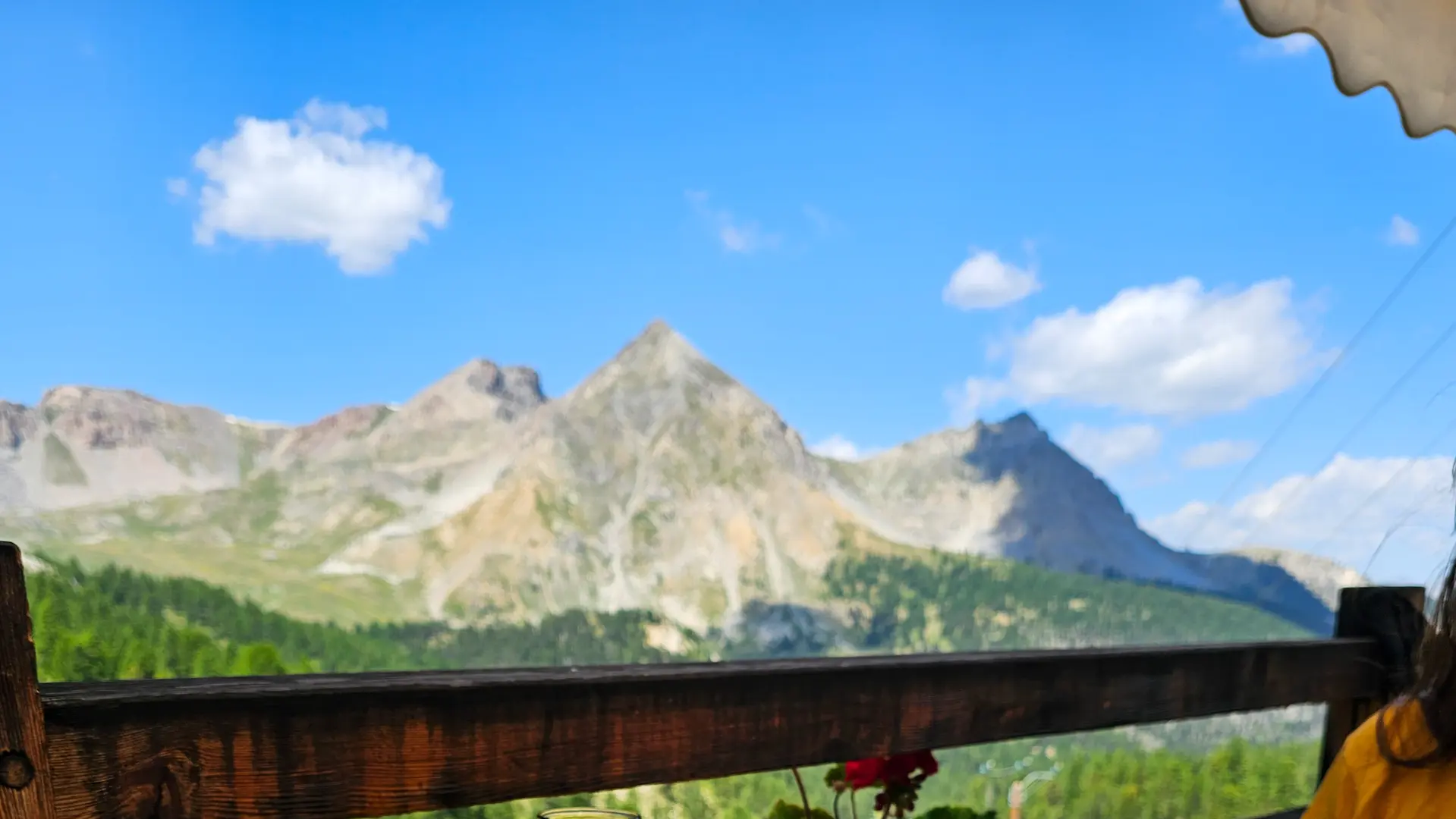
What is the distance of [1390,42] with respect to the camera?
4.70 feet

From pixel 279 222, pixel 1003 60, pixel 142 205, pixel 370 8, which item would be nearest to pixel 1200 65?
pixel 1003 60

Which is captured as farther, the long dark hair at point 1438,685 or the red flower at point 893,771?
the red flower at point 893,771

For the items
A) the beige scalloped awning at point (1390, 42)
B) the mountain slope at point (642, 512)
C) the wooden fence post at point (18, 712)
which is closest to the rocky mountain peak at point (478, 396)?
the mountain slope at point (642, 512)

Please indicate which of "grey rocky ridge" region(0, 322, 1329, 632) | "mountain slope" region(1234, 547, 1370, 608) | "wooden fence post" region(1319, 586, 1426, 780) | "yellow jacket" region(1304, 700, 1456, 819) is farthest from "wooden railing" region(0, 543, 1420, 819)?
"mountain slope" region(1234, 547, 1370, 608)

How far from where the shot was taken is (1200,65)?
36.4 ft

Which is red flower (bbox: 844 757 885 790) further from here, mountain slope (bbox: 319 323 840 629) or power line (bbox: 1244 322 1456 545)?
mountain slope (bbox: 319 323 840 629)

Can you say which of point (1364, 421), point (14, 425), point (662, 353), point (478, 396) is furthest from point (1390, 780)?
point (662, 353)

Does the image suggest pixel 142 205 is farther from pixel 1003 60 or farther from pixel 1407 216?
pixel 1407 216

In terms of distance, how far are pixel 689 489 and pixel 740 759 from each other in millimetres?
4856

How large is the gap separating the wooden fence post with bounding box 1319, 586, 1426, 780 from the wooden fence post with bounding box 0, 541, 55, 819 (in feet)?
5.51

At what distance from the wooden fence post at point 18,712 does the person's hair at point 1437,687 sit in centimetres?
92

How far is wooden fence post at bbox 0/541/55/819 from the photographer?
56cm

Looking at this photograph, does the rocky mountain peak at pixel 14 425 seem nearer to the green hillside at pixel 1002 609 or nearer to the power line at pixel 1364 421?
the green hillside at pixel 1002 609

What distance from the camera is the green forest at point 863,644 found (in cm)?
224
